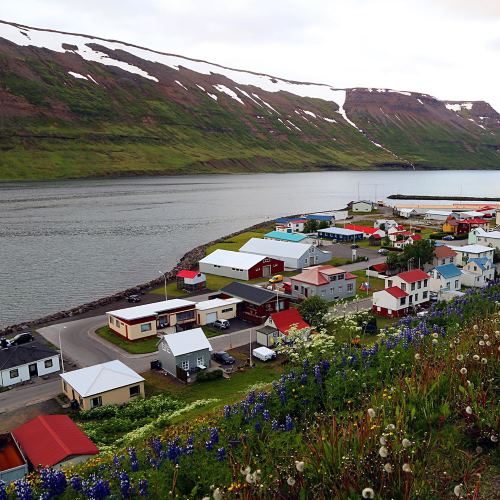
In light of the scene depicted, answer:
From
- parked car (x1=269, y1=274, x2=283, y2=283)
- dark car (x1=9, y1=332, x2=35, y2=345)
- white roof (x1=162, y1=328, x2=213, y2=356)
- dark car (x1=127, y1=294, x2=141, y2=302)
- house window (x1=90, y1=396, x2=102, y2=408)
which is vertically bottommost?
house window (x1=90, y1=396, x2=102, y2=408)

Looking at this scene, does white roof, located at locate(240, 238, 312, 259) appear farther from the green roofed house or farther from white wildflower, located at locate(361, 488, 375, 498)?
white wildflower, located at locate(361, 488, 375, 498)

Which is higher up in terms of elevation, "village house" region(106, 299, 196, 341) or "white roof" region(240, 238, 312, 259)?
"white roof" region(240, 238, 312, 259)

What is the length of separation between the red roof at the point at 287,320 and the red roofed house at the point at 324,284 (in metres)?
10.6

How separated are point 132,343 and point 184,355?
27.2 ft

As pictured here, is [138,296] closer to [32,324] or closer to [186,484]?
[32,324]

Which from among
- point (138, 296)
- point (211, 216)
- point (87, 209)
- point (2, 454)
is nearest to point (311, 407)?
point (2, 454)

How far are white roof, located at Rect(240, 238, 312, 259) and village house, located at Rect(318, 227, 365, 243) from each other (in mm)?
21531

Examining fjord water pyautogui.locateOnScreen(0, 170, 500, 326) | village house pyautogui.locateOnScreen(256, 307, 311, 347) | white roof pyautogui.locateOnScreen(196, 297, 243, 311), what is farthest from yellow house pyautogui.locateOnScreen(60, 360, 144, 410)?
fjord water pyautogui.locateOnScreen(0, 170, 500, 326)

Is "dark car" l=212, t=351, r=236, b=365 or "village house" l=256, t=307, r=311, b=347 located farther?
"village house" l=256, t=307, r=311, b=347

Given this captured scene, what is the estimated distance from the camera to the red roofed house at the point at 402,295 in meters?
44.5

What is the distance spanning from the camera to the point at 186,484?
799cm

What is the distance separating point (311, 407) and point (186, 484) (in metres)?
3.86

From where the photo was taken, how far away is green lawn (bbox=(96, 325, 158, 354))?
124ft

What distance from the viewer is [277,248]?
68500 millimetres
